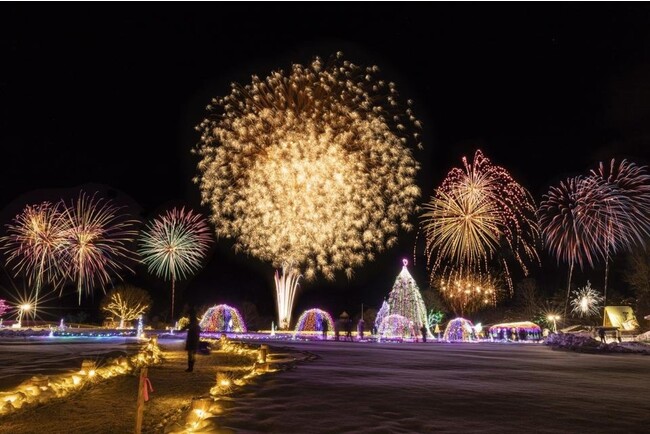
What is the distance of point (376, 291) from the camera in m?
88.9

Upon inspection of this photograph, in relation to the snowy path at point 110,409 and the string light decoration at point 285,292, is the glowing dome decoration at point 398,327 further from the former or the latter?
the snowy path at point 110,409

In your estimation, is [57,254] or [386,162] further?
[57,254]

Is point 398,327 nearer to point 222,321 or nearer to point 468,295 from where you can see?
point 222,321

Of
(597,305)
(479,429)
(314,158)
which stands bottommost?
(479,429)

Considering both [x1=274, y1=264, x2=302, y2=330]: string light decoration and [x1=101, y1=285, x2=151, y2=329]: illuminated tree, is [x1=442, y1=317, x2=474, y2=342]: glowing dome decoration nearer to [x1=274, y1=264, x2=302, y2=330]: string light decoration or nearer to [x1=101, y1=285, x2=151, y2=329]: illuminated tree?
[x1=274, y1=264, x2=302, y2=330]: string light decoration

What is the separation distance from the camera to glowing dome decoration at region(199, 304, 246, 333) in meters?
47.1

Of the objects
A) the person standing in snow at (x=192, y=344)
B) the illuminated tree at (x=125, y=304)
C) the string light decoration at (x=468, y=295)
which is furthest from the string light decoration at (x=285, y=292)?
the string light decoration at (x=468, y=295)

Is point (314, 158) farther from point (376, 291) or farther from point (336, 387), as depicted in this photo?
point (376, 291)

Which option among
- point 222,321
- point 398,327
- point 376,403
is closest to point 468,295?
point 398,327

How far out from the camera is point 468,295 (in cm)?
7069

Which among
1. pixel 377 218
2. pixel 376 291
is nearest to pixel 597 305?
pixel 376 291

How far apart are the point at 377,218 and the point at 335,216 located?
263 centimetres

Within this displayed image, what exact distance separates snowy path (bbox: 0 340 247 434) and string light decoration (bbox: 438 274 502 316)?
2340 inches

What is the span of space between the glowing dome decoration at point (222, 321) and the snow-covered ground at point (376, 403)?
102ft
